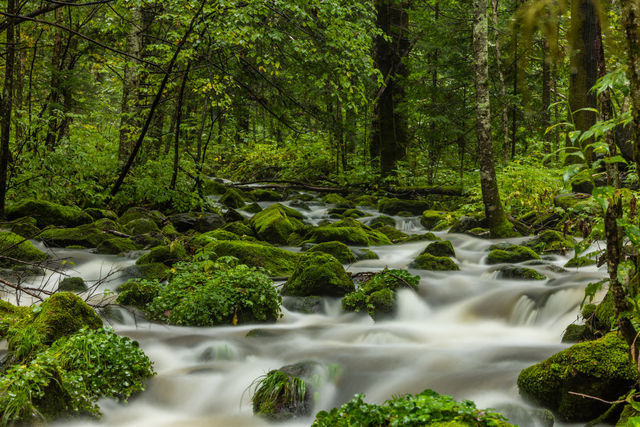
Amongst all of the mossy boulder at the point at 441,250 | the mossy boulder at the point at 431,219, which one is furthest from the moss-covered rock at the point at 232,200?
the mossy boulder at the point at 441,250

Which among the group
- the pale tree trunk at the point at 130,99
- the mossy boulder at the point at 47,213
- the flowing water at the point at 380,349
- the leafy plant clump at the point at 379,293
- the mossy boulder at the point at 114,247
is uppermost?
the pale tree trunk at the point at 130,99

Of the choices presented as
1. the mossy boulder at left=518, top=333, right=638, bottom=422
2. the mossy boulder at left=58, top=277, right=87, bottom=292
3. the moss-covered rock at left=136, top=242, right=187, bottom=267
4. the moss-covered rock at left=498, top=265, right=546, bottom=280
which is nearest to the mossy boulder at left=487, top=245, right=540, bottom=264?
the moss-covered rock at left=498, top=265, right=546, bottom=280

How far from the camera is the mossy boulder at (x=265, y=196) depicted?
17844mm

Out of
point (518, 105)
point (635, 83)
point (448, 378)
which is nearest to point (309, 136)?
point (518, 105)

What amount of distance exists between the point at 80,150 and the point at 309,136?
1207 centimetres

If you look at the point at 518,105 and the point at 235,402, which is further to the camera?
the point at 518,105

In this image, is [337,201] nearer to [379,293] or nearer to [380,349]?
[379,293]

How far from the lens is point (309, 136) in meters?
22.3

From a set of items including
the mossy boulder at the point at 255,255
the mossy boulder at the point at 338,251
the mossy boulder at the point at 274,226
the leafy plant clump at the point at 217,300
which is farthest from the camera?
the mossy boulder at the point at 274,226

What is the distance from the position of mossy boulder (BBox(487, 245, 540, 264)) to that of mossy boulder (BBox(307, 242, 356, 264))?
2581mm

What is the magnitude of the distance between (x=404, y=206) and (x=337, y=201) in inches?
98.7

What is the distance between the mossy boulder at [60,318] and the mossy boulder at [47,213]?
5.81m

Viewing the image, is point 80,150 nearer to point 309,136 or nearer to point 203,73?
point 203,73

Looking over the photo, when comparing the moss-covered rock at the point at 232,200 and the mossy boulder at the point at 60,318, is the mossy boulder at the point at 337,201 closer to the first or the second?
the moss-covered rock at the point at 232,200
